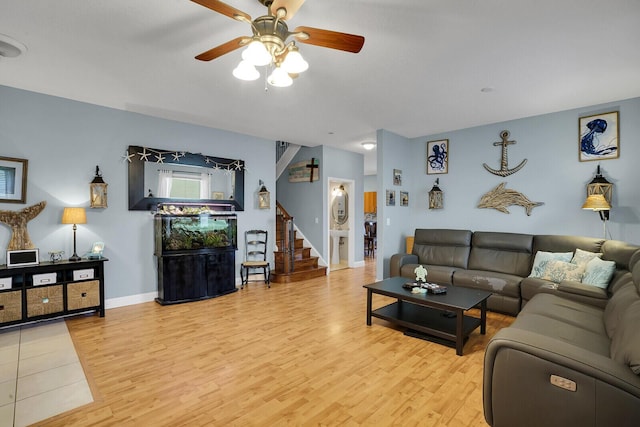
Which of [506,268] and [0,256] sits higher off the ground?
[0,256]

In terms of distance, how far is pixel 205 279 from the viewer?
15.0ft

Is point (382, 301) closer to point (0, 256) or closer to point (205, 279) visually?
point (205, 279)

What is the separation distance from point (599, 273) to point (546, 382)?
7.81 ft

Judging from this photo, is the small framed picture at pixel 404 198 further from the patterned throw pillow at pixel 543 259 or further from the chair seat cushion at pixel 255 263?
the chair seat cushion at pixel 255 263

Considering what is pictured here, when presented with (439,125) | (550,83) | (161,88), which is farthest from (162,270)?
(550,83)

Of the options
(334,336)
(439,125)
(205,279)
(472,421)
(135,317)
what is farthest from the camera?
(439,125)

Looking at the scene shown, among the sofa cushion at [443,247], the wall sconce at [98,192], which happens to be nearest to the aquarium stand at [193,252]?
the wall sconce at [98,192]

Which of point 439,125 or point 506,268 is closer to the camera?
point 506,268

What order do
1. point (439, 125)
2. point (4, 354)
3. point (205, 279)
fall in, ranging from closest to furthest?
point (4, 354) < point (205, 279) < point (439, 125)

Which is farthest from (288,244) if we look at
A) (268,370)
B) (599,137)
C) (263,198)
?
(599,137)

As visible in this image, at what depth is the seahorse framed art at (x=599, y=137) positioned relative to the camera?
12.7 ft

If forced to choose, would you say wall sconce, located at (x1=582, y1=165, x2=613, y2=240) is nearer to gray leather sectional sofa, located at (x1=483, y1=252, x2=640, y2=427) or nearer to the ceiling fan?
gray leather sectional sofa, located at (x1=483, y1=252, x2=640, y2=427)

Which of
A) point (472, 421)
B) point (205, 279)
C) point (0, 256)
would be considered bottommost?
point (472, 421)

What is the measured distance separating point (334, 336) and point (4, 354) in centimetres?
306
